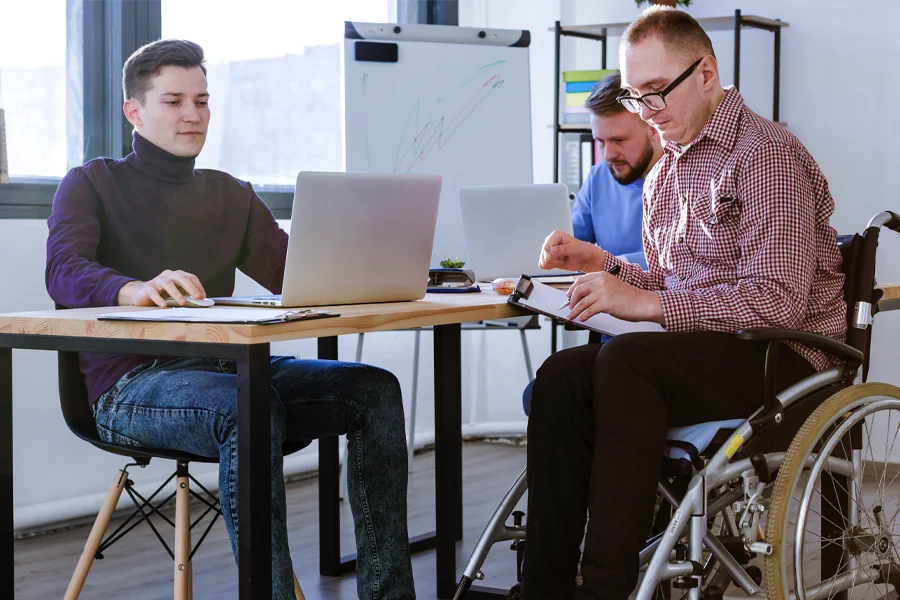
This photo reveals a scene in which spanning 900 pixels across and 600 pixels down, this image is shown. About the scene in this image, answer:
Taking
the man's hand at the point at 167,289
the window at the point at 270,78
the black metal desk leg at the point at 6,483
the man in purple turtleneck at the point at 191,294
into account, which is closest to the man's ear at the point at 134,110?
the man in purple turtleneck at the point at 191,294

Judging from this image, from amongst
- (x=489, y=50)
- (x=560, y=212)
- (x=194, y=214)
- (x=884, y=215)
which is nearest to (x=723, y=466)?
(x=884, y=215)

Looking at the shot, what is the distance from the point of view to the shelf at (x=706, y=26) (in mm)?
3627

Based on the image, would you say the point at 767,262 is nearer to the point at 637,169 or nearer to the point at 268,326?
the point at 268,326

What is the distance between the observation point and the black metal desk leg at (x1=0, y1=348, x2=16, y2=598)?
1740 mm

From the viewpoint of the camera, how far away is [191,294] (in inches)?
69.9

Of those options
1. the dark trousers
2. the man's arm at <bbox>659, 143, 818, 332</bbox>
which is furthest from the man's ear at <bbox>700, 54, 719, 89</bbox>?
the dark trousers

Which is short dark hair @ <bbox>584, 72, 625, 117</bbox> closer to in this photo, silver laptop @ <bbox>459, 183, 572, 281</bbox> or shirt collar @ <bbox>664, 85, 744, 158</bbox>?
silver laptop @ <bbox>459, 183, 572, 281</bbox>

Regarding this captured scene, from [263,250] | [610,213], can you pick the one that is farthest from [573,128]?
[263,250]

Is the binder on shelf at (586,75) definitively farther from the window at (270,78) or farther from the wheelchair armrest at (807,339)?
the wheelchair armrest at (807,339)

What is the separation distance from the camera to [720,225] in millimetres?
1845

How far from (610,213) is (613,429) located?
1.48 meters

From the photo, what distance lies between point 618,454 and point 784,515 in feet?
0.88

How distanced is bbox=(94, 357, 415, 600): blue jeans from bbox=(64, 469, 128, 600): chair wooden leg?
0.31ft

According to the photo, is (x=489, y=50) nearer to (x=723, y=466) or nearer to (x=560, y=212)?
(x=560, y=212)
